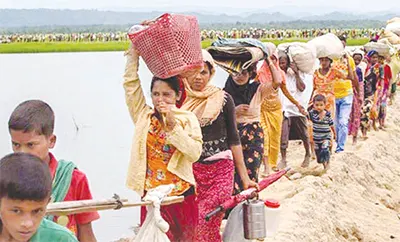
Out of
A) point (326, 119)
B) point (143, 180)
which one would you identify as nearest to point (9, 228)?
point (143, 180)

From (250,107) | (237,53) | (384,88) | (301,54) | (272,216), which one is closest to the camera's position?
(237,53)

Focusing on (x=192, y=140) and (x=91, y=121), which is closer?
(x=192, y=140)

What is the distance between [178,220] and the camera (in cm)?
532

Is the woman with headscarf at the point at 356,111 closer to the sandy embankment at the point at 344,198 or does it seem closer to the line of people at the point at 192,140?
the sandy embankment at the point at 344,198

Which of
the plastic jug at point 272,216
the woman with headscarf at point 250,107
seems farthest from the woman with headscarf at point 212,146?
the plastic jug at point 272,216

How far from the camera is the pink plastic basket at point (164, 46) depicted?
514 centimetres

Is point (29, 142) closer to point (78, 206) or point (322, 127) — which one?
point (78, 206)

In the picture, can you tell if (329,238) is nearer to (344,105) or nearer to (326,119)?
(326,119)

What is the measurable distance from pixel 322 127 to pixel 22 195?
315 inches

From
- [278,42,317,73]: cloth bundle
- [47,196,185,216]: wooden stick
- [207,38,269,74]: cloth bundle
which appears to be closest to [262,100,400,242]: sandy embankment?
[278,42,317,73]: cloth bundle

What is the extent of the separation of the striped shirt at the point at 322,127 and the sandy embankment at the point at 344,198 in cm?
42

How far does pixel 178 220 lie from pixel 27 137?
6.30 ft

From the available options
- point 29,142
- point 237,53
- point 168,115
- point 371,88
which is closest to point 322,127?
point 237,53

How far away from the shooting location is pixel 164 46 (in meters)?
5.16
